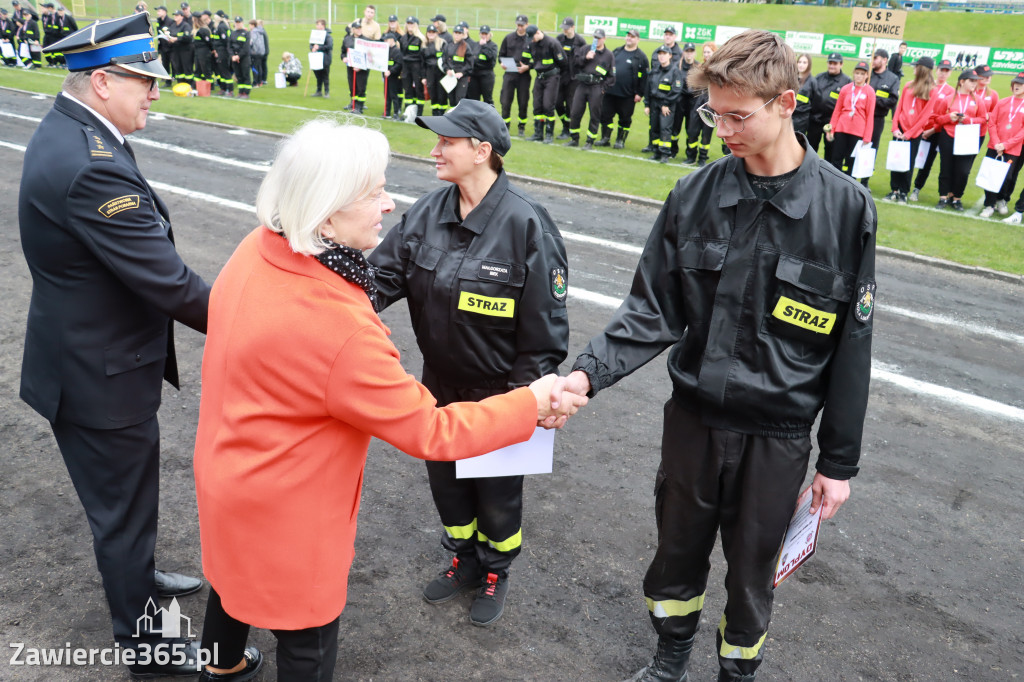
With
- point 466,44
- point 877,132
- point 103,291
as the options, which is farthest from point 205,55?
point 103,291

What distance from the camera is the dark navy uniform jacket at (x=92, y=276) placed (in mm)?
3023

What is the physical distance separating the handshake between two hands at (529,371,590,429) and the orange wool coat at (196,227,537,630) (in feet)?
0.76

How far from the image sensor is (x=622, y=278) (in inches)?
352

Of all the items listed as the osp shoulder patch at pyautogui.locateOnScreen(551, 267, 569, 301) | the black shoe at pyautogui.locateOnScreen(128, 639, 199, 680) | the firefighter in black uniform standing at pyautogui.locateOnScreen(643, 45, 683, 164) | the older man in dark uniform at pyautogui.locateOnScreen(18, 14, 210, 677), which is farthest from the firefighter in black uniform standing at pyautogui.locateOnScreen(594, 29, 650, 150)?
the black shoe at pyautogui.locateOnScreen(128, 639, 199, 680)

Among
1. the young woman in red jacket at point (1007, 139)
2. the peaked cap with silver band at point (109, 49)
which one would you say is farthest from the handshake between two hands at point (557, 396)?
the young woman in red jacket at point (1007, 139)

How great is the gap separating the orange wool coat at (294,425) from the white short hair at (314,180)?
8cm

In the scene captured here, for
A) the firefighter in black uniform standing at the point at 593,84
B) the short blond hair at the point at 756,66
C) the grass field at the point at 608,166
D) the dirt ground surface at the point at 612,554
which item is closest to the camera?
the short blond hair at the point at 756,66

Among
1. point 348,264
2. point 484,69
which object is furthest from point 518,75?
point 348,264

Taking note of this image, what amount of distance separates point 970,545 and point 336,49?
38.4 metres

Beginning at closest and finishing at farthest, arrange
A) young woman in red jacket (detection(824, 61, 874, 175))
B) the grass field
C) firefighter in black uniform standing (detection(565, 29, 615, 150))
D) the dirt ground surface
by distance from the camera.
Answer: the dirt ground surface < the grass field < young woman in red jacket (detection(824, 61, 874, 175)) < firefighter in black uniform standing (detection(565, 29, 615, 150))

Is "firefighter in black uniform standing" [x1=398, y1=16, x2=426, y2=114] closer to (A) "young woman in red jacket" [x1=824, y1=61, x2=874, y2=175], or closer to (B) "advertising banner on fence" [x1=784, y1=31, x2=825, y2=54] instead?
(A) "young woman in red jacket" [x1=824, y1=61, x2=874, y2=175]

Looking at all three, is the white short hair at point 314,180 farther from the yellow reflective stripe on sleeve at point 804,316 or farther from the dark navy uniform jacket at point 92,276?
the yellow reflective stripe on sleeve at point 804,316

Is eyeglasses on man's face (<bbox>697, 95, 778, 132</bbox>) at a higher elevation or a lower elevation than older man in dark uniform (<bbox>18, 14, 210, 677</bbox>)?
higher

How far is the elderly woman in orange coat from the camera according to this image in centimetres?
232
